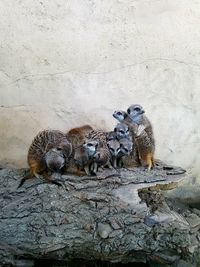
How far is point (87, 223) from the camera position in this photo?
2885 millimetres

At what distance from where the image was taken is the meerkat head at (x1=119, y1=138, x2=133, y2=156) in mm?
3143

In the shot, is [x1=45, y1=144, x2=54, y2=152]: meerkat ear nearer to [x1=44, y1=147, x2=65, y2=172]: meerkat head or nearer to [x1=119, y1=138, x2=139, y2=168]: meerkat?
[x1=44, y1=147, x2=65, y2=172]: meerkat head

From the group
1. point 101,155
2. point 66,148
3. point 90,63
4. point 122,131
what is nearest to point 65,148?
point 66,148

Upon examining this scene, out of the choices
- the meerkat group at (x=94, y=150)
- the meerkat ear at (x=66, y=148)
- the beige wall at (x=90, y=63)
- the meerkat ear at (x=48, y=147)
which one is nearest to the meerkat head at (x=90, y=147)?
the meerkat group at (x=94, y=150)

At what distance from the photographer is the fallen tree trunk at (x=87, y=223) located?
9.32 feet

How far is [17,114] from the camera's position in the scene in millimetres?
3807

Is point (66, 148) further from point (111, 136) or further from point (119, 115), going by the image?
point (119, 115)

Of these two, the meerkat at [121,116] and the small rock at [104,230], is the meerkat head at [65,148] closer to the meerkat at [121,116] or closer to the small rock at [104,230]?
the meerkat at [121,116]

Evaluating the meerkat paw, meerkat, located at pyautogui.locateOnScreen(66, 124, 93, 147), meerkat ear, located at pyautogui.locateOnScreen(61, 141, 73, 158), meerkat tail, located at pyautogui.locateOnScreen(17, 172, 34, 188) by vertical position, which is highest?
the meerkat paw

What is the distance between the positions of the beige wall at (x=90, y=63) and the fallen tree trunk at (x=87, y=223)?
92 centimetres

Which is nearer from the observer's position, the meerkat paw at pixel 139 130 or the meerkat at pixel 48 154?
the meerkat at pixel 48 154

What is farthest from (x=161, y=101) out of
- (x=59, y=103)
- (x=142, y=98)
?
(x=59, y=103)

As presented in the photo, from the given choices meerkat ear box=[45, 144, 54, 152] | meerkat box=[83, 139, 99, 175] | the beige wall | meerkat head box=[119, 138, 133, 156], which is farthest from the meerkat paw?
the beige wall

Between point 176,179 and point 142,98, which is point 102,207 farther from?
point 142,98
